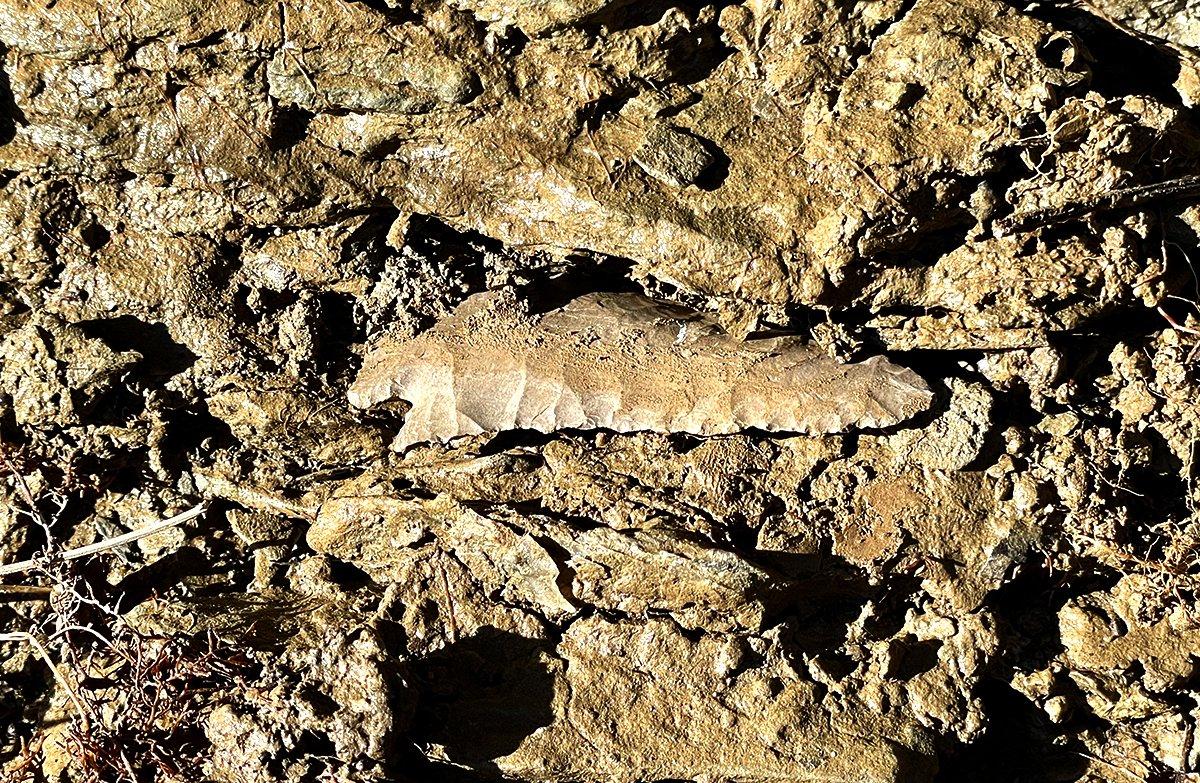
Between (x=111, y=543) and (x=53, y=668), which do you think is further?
(x=111, y=543)

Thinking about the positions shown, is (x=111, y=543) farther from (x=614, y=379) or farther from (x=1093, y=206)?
(x=1093, y=206)

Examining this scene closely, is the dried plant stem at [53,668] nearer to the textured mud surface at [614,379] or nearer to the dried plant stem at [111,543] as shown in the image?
the textured mud surface at [614,379]

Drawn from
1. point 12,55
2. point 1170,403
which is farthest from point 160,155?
point 1170,403

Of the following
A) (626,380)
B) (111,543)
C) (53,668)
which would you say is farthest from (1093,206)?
(53,668)

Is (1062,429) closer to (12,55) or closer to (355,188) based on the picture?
(355,188)

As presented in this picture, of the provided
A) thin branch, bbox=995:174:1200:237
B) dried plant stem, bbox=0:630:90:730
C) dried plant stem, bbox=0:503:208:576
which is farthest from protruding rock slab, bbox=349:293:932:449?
dried plant stem, bbox=0:630:90:730

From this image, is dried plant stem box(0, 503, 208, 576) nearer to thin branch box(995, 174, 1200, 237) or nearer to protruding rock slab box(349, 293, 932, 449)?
protruding rock slab box(349, 293, 932, 449)
